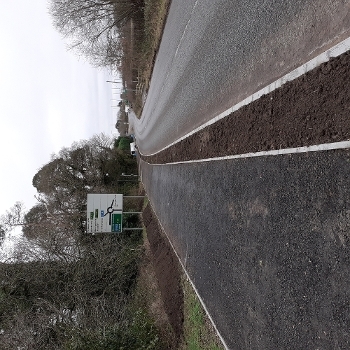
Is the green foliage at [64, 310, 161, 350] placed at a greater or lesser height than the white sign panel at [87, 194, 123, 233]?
lesser

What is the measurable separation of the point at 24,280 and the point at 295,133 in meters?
16.2

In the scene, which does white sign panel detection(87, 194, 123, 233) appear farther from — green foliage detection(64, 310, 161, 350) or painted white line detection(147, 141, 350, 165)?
painted white line detection(147, 141, 350, 165)

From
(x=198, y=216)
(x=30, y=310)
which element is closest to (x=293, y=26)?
(x=198, y=216)

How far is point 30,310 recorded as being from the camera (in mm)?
16406

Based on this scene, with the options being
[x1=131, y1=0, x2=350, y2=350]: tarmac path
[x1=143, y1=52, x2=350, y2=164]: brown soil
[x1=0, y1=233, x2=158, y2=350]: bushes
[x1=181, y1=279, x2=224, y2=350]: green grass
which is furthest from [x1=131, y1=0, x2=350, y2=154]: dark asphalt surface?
[x1=0, y1=233, x2=158, y2=350]: bushes

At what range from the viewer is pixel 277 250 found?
19.4 feet

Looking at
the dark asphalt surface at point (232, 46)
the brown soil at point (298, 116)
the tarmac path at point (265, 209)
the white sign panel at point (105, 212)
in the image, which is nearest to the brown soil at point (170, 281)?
the tarmac path at point (265, 209)

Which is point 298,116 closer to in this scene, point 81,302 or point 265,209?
point 265,209

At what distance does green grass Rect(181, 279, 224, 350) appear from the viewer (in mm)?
8750

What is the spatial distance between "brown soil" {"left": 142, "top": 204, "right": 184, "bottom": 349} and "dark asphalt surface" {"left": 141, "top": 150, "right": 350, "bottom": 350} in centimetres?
223

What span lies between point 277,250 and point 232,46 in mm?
4776

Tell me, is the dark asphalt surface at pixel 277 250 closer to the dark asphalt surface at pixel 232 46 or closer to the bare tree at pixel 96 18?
the dark asphalt surface at pixel 232 46

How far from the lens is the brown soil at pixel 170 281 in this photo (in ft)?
37.9

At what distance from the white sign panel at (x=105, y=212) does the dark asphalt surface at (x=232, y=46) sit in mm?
7430
